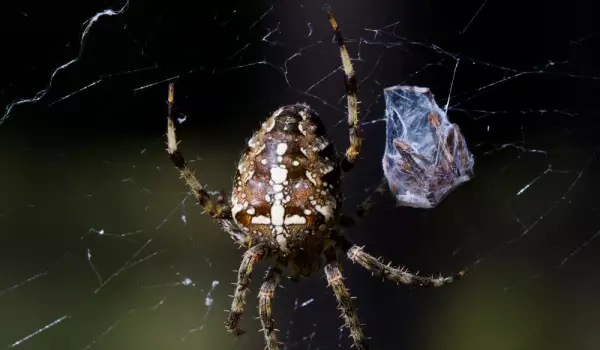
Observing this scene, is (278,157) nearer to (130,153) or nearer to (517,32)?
(517,32)

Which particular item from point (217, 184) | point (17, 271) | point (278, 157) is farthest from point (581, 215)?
point (17, 271)

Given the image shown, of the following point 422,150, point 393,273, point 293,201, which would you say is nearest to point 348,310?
point 393,273

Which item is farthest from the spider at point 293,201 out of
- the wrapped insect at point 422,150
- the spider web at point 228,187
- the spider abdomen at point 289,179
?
the spider web at point 228,187

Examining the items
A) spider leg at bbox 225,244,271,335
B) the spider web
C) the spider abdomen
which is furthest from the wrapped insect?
the spider web

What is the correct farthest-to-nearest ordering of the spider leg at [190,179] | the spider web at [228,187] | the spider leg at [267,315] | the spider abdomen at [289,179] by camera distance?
1. the spider web at [228,187]
2. the spider leg at [267,315]
3. the spider leg at [190,179]
4. the spider abdomen at [289,179]

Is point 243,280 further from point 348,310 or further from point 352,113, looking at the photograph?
point 352,113

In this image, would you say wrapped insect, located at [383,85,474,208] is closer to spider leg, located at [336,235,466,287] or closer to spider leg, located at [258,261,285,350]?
spider leg, located at [336,235,466,287]

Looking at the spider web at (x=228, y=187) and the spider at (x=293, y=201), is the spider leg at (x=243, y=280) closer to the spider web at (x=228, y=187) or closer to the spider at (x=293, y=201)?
the spider at (x=293, y=201)
